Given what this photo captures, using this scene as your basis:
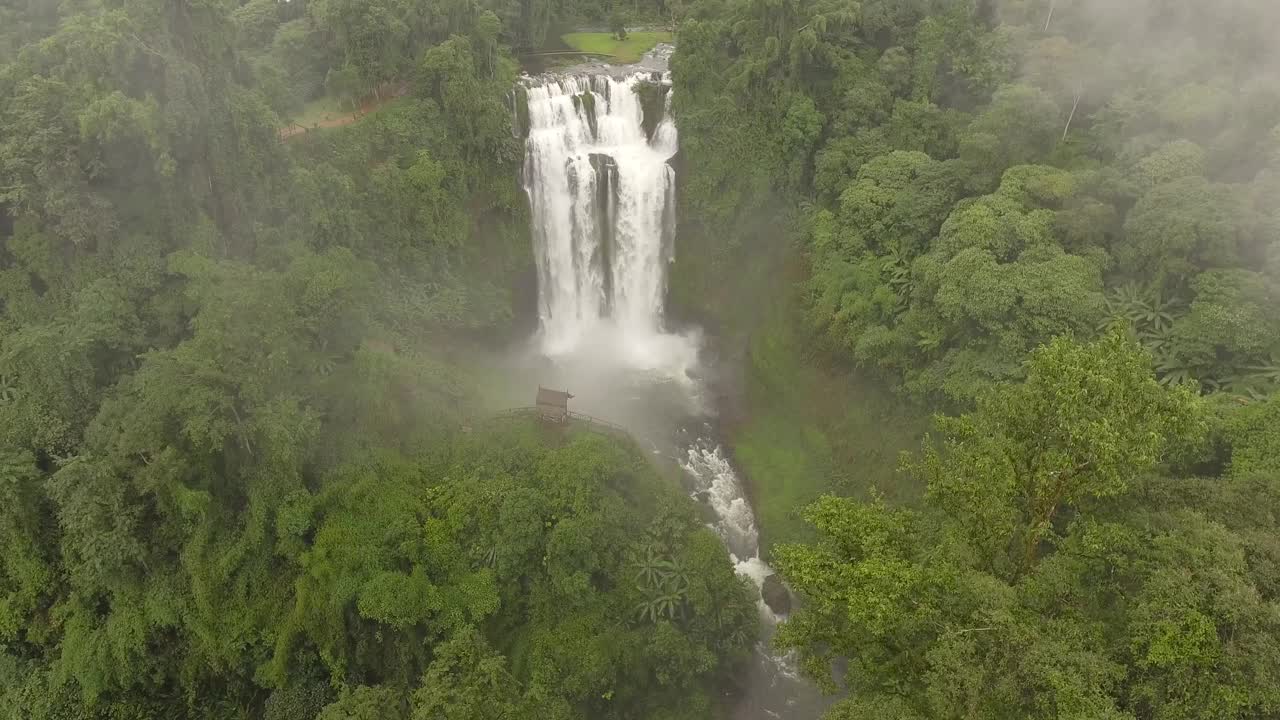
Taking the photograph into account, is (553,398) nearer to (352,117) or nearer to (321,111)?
(352,117)

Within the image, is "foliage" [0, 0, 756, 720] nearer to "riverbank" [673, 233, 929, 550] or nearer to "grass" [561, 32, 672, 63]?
"riverbank" [673, 233, 929, 550]

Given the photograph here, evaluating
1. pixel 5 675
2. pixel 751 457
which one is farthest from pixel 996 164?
pixel 5 675

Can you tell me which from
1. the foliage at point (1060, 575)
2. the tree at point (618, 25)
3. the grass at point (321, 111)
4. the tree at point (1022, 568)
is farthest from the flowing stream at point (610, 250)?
the foliage at point (1060, 575)

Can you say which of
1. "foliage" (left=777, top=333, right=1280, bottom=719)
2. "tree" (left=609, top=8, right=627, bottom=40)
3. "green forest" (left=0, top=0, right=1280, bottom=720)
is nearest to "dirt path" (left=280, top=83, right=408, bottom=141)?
"green forest" (left=0, top=0, right=1280, bottom=720)

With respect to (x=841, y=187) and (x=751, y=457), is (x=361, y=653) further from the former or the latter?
(x=841, y=187)

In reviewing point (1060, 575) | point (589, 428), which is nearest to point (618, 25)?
point (589, 428)

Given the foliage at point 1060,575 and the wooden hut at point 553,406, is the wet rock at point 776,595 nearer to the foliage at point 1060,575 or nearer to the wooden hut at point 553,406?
the foliage at point 1060,575
